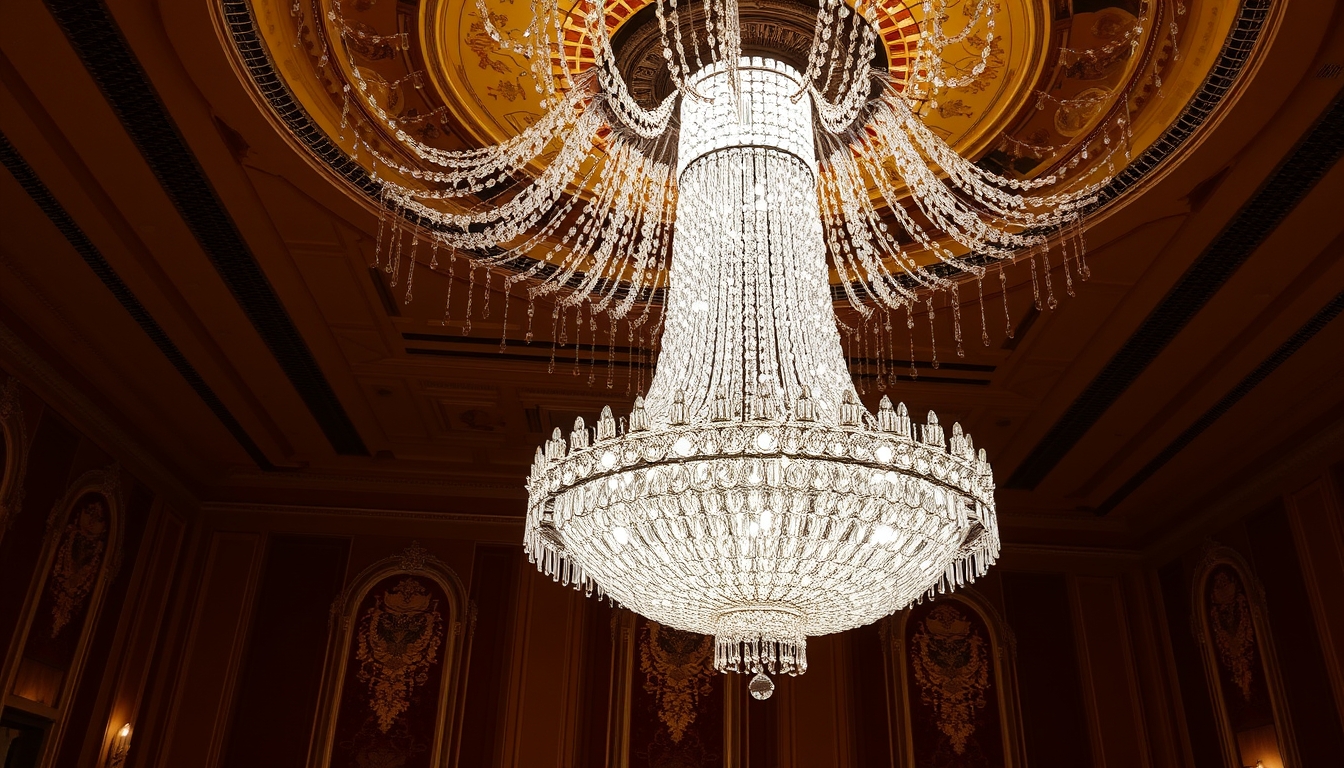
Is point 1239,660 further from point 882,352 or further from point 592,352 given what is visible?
point 592,352

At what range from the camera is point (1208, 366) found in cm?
788

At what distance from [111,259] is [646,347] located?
3.69 meters

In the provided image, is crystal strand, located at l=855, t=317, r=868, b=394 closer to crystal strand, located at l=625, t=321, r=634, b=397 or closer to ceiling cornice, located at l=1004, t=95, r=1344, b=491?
crystal strand, located at l=625, t=321, r=634, b=397

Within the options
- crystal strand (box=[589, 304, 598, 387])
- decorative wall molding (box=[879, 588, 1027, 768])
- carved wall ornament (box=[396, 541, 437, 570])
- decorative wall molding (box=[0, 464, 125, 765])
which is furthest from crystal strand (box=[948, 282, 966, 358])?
decorative wall molding (box=[0, 464, 125, 765])

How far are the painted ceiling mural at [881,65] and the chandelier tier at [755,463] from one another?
2.22ft

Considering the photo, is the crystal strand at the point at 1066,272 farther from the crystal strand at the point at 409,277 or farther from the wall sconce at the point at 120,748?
the wall sconce at the point at 120,748

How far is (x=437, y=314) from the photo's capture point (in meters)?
7.63

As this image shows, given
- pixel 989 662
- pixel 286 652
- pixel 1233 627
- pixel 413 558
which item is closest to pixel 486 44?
pixel 413 558

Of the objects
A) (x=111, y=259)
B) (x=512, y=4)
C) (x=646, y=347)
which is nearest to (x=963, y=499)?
(x=512, y=4)

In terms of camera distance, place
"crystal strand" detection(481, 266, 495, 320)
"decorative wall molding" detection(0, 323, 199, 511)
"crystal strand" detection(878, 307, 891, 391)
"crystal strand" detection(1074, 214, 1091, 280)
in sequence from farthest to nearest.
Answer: "crystal strand" detection(878, 307, 891, 391) → "decorative wall molding" detection(0, 323, 199, 511) → "crystal strand" detection(481, 266, 495, 320) → "crystal strand" detection(1074, 214, 1091, 280)

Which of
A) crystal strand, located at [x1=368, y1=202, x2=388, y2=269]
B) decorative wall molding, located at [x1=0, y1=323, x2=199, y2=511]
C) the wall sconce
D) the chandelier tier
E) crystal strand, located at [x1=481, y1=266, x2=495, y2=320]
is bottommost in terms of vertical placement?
the wall sconce

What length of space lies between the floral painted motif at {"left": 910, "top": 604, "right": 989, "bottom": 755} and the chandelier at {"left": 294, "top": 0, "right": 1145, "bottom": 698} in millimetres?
4347

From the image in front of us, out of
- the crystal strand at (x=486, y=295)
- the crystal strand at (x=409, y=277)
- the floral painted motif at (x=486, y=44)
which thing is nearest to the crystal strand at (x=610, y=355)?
the crystal strand at (x=486, y=295)

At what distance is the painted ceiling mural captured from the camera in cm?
527
